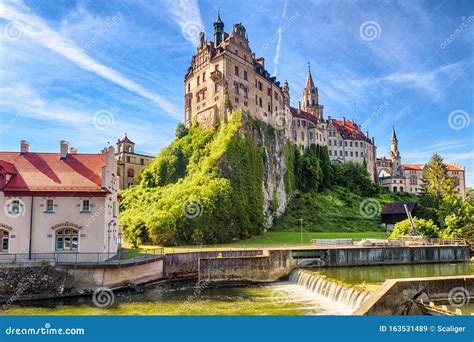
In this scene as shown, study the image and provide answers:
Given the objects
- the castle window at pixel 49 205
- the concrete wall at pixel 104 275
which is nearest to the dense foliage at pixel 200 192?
the concrete wall at pixel 104 275

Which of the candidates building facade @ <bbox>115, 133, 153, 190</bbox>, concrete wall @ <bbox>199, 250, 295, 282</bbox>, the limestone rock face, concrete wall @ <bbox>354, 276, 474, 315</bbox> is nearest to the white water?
concrete wall @ <bbox>199, 250, 295, 282</bbox>

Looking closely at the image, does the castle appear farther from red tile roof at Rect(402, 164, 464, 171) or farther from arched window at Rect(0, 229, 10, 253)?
red tile roof at Rect(402, 164, 464, 171)

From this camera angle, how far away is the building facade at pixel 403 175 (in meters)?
118

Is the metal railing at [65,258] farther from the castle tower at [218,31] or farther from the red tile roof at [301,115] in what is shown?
the red tile roof at [301,115]

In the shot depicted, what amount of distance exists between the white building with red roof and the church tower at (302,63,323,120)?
326ft

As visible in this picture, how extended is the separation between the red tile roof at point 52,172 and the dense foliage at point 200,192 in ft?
43.5

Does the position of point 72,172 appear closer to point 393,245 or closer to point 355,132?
point 393,245

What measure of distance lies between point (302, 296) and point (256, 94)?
4937cm

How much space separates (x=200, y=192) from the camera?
159 feet

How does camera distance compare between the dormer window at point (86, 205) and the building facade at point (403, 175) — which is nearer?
the dormer window at point (86, 205)

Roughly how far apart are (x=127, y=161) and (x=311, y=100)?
68.3 m

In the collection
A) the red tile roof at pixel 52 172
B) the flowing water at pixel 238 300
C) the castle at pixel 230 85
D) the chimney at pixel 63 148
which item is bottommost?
the flowing water at pixel 238 300

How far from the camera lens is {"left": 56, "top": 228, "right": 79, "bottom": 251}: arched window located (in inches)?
1096

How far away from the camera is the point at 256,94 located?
6988cm
